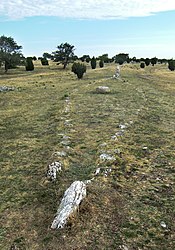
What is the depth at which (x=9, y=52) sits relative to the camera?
189 feet

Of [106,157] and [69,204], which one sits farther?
[106,157]

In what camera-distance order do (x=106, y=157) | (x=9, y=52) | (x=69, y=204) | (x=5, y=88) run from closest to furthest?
(x=69, y=204) → (x=106, y=157) → (x=5, y=88) → (x=9, y=52)

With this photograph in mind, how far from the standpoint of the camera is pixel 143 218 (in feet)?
28.8

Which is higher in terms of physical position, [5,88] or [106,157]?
[5,88]

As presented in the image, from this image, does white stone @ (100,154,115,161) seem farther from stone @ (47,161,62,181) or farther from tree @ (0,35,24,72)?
tree @ (0,35,24,72)

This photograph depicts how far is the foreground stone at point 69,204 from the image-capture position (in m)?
8.34

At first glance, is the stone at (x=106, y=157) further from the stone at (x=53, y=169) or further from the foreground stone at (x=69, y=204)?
the foreground stone at (x=69, y=204)

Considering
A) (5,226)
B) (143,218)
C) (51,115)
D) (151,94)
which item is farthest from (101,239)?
(151,94)

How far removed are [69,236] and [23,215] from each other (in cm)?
190

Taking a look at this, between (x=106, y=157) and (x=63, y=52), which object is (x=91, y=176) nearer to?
(x=106, y=157)

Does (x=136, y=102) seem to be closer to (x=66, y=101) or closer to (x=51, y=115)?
(x=66, y=101)

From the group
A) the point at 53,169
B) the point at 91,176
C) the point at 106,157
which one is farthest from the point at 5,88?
the point at 91,176

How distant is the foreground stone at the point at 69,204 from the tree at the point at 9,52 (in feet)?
161

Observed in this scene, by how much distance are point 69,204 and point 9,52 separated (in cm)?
5375
